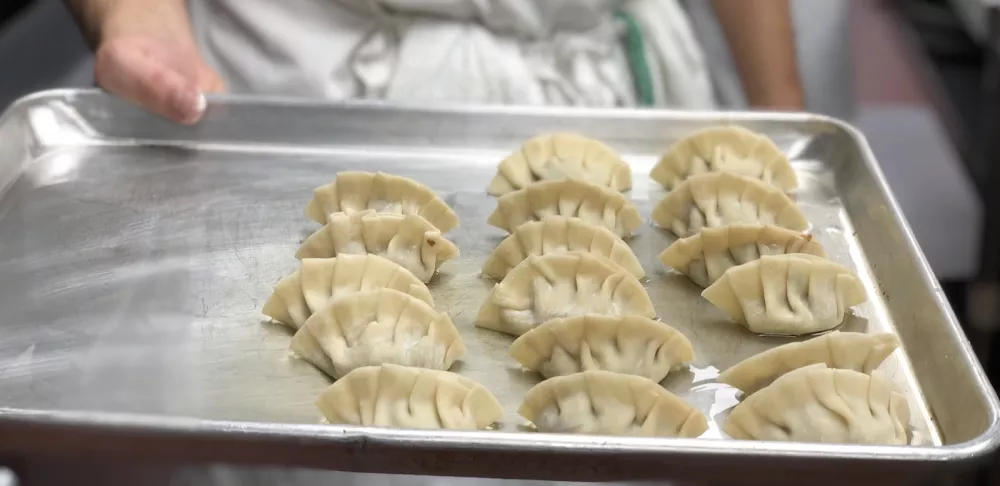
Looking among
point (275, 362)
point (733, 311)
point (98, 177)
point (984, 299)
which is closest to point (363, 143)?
point (98, 177)

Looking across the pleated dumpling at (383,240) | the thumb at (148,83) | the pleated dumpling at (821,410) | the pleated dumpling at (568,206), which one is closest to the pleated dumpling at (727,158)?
the pleated dumpling at (568,206)

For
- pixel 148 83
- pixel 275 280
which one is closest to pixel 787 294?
pixel 275 280

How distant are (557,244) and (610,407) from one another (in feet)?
1.09

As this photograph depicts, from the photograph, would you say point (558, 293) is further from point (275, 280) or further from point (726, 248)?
point (275, 280)

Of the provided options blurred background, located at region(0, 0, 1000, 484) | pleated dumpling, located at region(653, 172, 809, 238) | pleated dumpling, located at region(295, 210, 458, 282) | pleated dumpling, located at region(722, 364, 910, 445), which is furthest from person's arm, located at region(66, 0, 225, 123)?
pleated dumpling, located at region(722, 364, 910, 445)

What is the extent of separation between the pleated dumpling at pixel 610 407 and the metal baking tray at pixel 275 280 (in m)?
0.05

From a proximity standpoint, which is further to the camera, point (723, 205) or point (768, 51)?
point (768, 51)

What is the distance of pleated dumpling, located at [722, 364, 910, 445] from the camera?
893 mm

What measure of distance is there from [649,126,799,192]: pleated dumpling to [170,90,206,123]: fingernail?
0.72m

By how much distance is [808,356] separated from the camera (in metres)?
0.97

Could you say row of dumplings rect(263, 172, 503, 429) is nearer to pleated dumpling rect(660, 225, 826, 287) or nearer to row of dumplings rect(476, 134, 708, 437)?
row of dumplings rect(476, 134, 708, 437)

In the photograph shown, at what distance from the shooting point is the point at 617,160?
4.51 ft

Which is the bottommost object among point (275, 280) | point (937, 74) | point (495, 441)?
point (937, 74)

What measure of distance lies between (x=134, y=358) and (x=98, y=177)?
47cm
